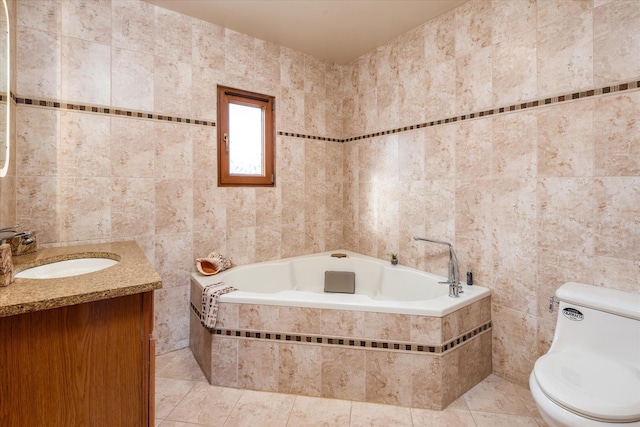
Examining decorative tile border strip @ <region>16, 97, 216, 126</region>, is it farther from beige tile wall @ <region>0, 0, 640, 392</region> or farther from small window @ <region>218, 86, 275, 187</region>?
small window @ <region>218, 86, 275, 187</region>

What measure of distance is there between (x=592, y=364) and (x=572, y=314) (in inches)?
9.8

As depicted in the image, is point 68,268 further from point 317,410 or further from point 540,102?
Answer: point 540,102

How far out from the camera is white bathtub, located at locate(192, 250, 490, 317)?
6.07 ft

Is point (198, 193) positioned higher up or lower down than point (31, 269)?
higher up

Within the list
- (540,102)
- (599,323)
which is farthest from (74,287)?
(540,102)

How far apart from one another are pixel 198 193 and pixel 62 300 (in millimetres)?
1609

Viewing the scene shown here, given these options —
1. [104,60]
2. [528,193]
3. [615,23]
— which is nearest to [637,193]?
[528,193]

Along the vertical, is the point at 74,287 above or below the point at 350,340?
above

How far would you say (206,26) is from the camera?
245cm

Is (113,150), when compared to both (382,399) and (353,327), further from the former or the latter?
(382,399)

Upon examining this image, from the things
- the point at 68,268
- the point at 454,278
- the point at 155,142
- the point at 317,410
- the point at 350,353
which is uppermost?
the point at 155,142

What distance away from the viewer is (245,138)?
275 cm

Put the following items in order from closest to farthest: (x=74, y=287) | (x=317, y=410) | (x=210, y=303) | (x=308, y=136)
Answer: (x=74, y=287), (x=317, y=410), (x=210, y=303), (x=308, y=136)

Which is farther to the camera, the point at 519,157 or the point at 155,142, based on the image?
the point at 155,142
